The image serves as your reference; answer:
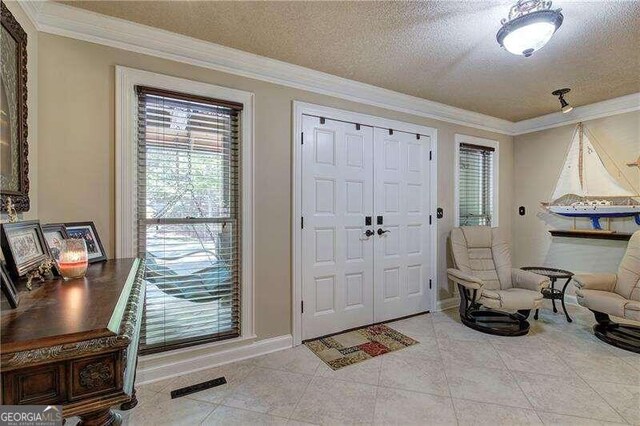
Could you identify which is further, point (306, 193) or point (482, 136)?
point (482, 136)

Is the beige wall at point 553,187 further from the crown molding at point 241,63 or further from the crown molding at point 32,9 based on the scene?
the crown molding at point 32,9

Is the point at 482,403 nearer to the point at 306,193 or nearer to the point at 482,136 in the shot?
the point at 306,193

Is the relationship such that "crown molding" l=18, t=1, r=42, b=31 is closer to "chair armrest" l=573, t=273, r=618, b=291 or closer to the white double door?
the white double door

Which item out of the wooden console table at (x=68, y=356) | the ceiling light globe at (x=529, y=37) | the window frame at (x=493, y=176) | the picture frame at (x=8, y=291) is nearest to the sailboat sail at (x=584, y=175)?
the window frame at (x=493, y=176)

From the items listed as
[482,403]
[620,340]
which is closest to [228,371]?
[482,403]

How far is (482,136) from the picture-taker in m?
4.05

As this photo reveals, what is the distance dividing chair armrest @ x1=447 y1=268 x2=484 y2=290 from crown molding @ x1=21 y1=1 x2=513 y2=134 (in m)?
1.80

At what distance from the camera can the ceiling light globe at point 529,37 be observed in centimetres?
176

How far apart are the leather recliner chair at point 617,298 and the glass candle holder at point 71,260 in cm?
382

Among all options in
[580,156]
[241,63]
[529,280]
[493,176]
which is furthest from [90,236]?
[580,156]

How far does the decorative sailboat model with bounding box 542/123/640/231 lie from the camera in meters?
3.37

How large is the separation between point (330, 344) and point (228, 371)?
91 centimetres

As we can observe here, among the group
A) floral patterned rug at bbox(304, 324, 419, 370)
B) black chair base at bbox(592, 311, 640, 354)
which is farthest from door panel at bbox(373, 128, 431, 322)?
black chair base at bbox(592, 311, 640, 354)

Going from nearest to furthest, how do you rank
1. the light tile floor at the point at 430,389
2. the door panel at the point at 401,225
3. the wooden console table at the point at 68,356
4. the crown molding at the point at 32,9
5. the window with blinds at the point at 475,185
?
1. the wooden console table at the point at 68,356
2. the crown molding at the point at 32,9
3. the light tile floor at the point at 430,389
4. the door panel at the point at 401,225
5. the window with blinds at the point at 475,185
